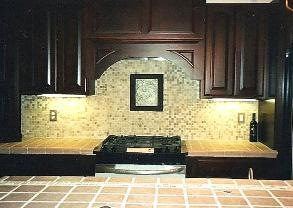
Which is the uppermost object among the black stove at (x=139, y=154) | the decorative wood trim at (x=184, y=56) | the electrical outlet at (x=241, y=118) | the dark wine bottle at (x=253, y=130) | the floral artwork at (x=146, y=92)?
the decorative wood trim at (x=184, y=56)

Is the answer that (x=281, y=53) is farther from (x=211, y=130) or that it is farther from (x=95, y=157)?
(x=95, y=157)

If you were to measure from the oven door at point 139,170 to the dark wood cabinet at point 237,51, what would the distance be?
33.7 inches

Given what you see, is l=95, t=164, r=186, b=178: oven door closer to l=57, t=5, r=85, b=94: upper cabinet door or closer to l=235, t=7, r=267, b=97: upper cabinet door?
l=57, t=5, r=85, b=94: upper cabinet door

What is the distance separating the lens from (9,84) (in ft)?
11.9

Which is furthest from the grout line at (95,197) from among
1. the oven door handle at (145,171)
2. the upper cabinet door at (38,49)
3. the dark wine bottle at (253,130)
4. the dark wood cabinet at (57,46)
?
the dark wine bottle at (253,130)

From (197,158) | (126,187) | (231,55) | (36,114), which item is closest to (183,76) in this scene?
(231,55)

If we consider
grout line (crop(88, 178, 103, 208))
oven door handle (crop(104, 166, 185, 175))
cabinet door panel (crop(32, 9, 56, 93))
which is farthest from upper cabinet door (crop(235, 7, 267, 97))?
grout line (crop(88, 178, 103, 208))

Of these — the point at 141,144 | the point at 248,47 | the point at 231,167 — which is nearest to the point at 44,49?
the point at 141,144

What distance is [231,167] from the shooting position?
10.9 feet

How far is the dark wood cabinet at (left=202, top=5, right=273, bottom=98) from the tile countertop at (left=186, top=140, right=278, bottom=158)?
1.72 feet

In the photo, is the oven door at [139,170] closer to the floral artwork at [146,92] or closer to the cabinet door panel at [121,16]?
the floral artwork at [146,92]

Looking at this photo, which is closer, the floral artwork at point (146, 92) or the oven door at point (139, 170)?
the oven door at point (139, 170)

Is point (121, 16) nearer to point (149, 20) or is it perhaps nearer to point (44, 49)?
point (149, 20)

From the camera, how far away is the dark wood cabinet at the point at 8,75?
3.59 m
